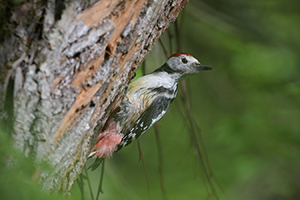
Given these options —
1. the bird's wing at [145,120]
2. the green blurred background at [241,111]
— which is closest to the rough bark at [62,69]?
the green blurred background at [241,111]

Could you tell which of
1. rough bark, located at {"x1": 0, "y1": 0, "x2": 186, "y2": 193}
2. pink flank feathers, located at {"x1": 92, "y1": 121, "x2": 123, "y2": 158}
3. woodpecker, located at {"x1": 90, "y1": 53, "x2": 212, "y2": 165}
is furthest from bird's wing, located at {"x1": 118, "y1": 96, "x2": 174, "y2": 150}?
rough bark, located at {"x1": 0, "y1": 0, "x2": 186, "y2": 193}

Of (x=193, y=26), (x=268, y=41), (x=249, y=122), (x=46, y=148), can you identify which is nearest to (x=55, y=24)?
(x=46, y=148)

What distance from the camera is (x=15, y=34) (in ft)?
2.96

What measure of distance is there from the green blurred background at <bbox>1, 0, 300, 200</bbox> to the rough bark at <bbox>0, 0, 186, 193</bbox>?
0.40 meters

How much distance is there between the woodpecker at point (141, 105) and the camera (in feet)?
5.87

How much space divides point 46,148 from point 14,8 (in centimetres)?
51

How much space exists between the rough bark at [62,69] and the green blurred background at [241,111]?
0.40 m

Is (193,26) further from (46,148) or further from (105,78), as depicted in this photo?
(46,148)

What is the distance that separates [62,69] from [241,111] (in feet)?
7.46

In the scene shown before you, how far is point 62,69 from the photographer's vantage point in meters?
0.98

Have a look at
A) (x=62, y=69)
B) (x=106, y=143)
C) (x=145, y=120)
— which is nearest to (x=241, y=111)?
(x=145, y=120)

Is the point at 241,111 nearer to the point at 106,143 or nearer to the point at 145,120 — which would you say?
Result: the point at 145,120

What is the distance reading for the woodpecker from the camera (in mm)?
1788

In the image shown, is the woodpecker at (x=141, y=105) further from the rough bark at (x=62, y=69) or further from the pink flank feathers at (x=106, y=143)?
the rough bark at (x=62, y=69)
